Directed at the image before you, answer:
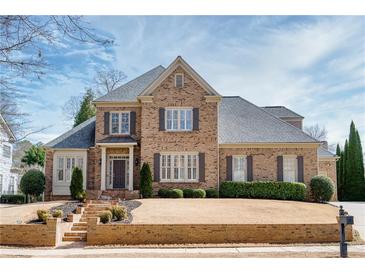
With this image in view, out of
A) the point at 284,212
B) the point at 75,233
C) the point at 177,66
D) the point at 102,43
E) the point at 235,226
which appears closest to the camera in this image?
the point at 102,43

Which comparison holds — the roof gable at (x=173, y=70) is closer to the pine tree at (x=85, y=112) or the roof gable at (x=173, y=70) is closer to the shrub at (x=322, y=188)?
the shrub at (x=322, y=188)

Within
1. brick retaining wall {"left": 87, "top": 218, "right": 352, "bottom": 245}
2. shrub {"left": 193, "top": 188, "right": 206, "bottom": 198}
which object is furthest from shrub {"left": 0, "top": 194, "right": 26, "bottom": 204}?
brick retaining wall {"left": 87, "top": 218, "right": 352, "bottom": 245}

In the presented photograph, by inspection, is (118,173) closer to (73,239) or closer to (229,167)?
(229,167)

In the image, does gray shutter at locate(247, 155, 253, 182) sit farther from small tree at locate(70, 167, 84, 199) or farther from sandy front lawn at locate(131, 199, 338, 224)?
small tree at locate(70, 167, 84, 199)

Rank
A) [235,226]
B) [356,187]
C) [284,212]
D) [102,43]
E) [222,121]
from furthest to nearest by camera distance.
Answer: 1. [356,187]
2. [222,121]
3. [284,212]
4. [235,226]
5. [102,43]

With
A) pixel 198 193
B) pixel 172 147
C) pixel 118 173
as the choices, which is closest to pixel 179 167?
pixel 172 147

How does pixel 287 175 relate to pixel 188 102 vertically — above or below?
below

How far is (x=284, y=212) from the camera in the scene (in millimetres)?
17672

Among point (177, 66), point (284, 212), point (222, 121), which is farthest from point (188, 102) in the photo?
point (284, 212)

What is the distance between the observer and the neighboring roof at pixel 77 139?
25.5 metres

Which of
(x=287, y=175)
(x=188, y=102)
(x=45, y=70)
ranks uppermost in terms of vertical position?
(x=188, y=102)

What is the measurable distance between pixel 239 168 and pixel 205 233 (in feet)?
39.2

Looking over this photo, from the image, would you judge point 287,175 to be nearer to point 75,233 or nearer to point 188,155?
point 188,155

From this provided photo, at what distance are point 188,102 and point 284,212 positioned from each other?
377 inches
